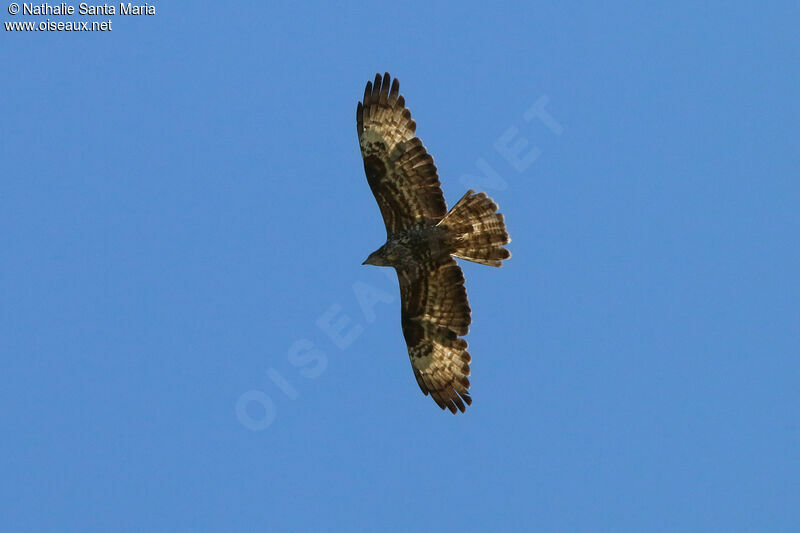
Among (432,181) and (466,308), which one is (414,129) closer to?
(432,181)

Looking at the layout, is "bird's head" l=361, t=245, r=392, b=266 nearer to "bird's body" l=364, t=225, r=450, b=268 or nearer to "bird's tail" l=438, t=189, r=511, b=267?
"bird's body" l=364, t=225, r=450, b=268

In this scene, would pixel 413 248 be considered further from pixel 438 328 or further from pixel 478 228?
pixel 438 328

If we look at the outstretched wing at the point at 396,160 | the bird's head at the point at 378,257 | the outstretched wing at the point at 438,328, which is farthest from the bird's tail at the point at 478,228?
the bird's head at the point at 378,257

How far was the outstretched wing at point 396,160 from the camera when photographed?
12.4m

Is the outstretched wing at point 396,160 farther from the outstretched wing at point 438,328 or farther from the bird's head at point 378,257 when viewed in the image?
the outstretched wing at point 438,328

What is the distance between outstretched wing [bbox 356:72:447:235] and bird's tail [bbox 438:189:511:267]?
0.25 m

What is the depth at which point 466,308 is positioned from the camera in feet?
42.1

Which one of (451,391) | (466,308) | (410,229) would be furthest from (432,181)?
(451,391)

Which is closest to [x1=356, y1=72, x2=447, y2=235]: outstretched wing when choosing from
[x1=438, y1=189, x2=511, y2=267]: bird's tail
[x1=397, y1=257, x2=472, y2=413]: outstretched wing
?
[x1=438, y1=189, x2=511, y2=267]: bird's tail

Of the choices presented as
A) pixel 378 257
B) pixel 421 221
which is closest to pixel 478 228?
pixel 421 221

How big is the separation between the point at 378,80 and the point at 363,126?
0.53 m

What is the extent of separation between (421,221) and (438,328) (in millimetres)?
1314

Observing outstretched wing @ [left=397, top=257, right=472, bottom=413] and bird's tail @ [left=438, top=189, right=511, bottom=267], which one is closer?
bird's tail @ [left=438, top=189, right=511, bottom=267]

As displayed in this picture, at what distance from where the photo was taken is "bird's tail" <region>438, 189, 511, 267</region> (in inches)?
481
